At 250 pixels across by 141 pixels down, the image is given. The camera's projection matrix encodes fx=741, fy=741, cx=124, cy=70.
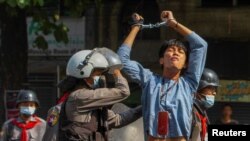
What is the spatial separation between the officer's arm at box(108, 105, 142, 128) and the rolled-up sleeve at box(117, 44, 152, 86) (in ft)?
0.97

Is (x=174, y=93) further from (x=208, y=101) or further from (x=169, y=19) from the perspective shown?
(x=208, y=101)

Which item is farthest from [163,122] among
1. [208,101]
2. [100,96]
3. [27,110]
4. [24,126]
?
Answer: [27,110]

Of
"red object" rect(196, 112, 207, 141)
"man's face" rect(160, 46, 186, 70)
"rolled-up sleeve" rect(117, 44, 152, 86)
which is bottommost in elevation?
"red object" rect(196, 112, 207, 141)

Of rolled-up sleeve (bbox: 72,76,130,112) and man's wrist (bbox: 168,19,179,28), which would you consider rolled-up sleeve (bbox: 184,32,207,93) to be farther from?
rolled-up sleeve (bbox: 72,76,130,112)

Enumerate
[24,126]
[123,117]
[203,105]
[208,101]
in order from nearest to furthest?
[123,117] → [203,105] → [208,101] → [24,126]

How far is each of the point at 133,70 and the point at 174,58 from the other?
1.06 ft

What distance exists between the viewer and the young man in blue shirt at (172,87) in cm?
451

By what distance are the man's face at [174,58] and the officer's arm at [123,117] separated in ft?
1.59

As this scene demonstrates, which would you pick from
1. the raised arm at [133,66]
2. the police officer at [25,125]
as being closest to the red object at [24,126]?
the police officer at [25,125]

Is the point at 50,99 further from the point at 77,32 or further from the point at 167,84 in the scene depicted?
the point at 167,84

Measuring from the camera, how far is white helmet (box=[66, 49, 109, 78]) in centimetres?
490

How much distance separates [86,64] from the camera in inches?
193

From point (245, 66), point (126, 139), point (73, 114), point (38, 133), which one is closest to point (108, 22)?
point (245, 66)

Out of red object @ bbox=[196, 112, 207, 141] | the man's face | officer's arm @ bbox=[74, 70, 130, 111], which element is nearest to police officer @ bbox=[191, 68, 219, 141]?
red object @ bbox=[196, 112, 207, 141]
